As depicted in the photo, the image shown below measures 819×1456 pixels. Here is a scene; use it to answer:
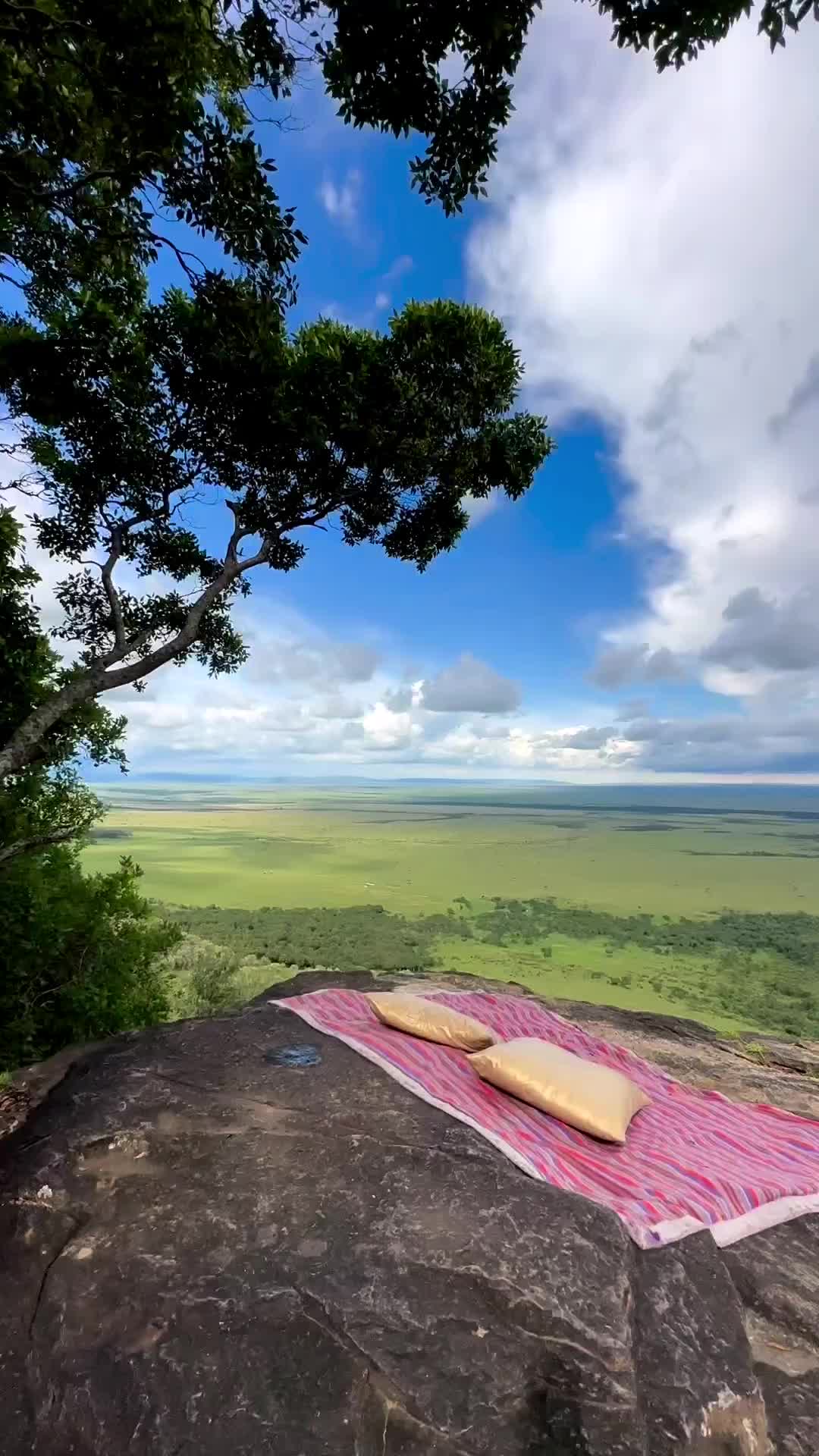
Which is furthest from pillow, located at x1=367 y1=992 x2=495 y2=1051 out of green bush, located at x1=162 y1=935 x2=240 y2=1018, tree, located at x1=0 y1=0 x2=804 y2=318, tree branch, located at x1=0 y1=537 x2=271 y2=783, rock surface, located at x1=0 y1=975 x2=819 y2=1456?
tree, located at x1=0 y1=0 x2=804 y2=318

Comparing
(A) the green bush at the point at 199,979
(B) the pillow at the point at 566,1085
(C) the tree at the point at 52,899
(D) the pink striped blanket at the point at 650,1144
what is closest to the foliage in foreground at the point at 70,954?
(C) the tree at the point at 52,899

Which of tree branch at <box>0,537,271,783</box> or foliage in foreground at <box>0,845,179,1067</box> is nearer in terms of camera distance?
tree branch at <box>0,537,271,783</box>

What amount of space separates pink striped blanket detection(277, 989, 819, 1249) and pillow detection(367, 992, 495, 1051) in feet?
0.26

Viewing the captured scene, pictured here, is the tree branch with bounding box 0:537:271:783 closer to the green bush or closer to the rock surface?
the rock surface

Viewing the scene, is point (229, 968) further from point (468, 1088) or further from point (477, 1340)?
point (477, 1340)

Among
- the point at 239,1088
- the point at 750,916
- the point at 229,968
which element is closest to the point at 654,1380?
the point at 239,1088

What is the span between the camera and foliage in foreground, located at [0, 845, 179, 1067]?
5141 millimetres

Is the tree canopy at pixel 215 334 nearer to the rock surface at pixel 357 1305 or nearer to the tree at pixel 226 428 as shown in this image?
the tree at pixel 226 428

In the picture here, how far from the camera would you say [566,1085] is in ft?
11.3

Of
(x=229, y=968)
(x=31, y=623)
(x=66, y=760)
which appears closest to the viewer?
(x=31, y=623)

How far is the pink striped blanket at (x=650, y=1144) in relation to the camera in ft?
9.11

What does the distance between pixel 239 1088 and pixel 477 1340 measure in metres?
1.92

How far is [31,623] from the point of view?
5582 mm

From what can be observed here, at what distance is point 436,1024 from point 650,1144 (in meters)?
1.51
